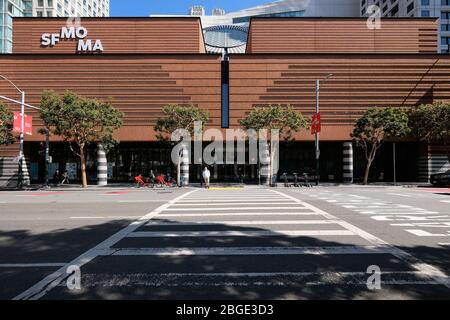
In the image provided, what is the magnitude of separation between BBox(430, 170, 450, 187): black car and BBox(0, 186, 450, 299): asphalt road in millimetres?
19909

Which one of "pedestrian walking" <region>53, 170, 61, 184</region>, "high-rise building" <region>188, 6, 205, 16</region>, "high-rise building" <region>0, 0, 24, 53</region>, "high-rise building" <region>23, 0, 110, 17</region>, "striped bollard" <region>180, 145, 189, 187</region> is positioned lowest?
"pedestrian walking" <region>53, 170, 61, 184</region>

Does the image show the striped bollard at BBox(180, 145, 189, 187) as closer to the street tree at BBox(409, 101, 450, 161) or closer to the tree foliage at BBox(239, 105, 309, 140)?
the tree foliage at BBox(239, 105, 309, 140)

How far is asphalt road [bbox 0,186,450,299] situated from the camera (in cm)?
471

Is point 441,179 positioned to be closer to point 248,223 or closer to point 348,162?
point 348,162

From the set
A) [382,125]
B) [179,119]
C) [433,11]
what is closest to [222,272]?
[179,119]

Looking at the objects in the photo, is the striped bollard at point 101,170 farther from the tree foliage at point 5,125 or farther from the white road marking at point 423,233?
the white road marking at point 423,233

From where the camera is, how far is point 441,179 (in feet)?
93.9

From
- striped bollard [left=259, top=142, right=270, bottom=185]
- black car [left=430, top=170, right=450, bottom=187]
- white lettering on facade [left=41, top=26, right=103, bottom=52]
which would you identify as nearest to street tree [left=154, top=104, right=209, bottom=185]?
striped bollard [left=259, top=142, right=270, bottom=185]

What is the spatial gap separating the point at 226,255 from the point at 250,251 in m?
0.51

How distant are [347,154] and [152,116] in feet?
61.6

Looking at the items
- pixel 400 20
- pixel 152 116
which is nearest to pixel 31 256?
pixel 152 116

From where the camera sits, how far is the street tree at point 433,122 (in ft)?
98.3

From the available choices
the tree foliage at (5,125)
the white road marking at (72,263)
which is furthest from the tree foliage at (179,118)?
the white road marking at (72,263)
